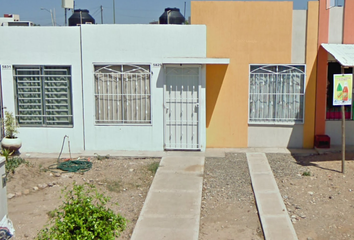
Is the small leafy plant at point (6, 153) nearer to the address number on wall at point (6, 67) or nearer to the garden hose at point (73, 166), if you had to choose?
the garden hose at point (73, 166)

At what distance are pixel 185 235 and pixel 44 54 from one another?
6225mm

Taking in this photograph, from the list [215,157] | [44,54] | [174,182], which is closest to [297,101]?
[215,157]

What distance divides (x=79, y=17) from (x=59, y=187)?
6.29 meters

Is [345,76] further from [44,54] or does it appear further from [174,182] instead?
[44,54]

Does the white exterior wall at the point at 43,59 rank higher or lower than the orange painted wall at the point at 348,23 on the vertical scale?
lower

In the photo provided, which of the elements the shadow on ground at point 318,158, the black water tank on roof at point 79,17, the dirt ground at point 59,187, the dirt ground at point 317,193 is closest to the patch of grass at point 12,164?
the dirt ground at point 59,187

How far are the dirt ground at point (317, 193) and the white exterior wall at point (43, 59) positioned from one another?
195 inches

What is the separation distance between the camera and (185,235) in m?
5.62

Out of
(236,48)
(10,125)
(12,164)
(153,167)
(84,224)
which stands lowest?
(153,167)

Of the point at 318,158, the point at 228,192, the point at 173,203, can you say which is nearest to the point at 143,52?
the point at 228,192

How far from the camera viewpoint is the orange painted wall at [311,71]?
32.6 feet

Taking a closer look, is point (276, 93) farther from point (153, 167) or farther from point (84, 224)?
point (84, 224)

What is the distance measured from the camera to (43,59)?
32.1ft

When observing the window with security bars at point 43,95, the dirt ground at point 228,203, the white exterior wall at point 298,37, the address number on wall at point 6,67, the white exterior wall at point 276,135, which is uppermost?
the white exterior wall at point 298,37
